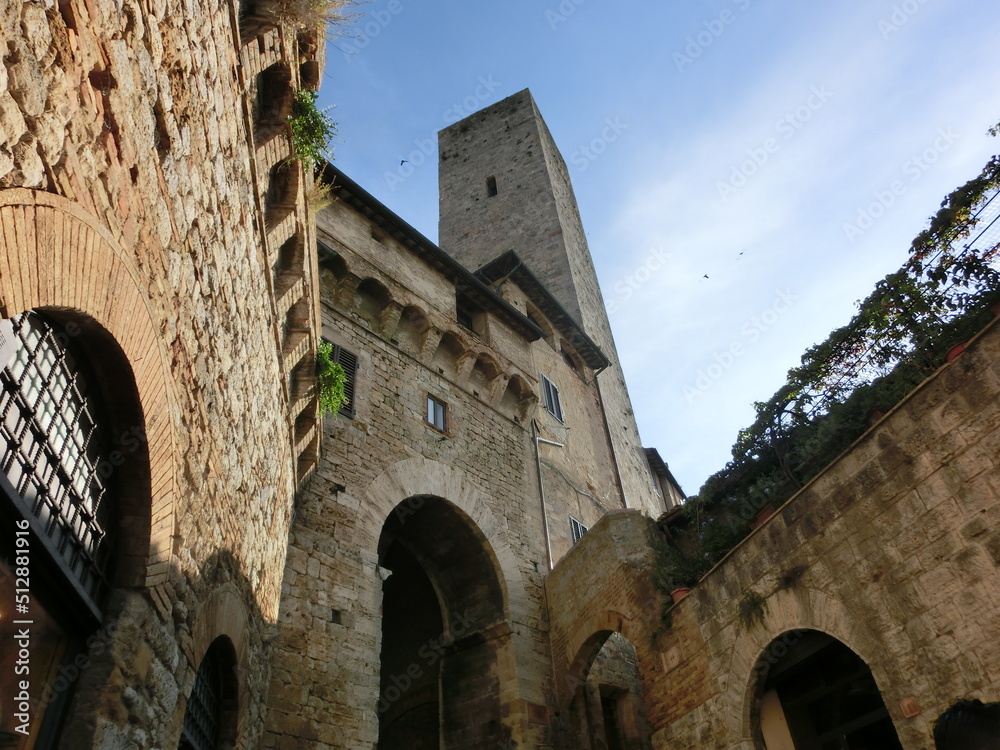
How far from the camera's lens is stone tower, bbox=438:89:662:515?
21.6 m

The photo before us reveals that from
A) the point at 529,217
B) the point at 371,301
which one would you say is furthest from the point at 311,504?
the point at 529,217

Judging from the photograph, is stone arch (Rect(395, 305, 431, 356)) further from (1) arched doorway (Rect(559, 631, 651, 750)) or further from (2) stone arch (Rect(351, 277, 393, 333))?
(1) arched doorway (Rect(559, 631, 651, 750))

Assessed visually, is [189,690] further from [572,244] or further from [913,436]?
[572,244]

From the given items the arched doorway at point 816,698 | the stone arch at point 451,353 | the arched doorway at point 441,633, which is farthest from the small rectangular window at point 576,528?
the arched doorway at point 816,698

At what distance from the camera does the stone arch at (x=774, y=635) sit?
639cm

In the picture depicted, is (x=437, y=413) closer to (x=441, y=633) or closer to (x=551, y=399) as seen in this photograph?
(x=441, y=633)

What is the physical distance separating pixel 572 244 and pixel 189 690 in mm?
21375

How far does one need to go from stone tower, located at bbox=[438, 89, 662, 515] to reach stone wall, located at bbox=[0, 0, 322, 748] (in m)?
14.6

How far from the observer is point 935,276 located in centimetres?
688

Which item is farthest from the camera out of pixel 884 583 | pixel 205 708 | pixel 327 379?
pixel 327 379

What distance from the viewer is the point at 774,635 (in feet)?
23.5

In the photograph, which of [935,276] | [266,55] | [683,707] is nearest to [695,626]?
[683,707]

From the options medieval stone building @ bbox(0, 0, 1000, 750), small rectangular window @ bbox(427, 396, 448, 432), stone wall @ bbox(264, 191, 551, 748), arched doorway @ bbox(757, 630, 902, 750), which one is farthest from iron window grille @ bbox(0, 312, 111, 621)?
small rectangular window @ bbox(427, 396, 448, 432)

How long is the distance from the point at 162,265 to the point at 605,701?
11.0 meters
